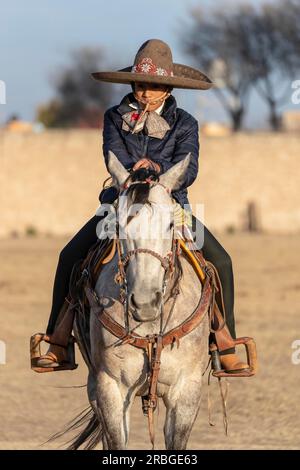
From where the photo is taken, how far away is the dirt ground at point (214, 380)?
10.6 m

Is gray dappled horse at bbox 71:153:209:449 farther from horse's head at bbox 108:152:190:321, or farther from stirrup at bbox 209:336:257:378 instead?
stirrup at bbox 209:336:257:378

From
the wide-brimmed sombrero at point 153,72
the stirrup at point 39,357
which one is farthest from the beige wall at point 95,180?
the wide-brimmed sombrero at point 153,72

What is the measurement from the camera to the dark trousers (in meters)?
7.62

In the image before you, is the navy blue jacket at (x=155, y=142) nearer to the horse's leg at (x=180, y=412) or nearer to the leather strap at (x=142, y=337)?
the leather strap at (x=142, y=337)

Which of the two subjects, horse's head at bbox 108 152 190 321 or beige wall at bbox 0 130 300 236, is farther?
beige wall at bbox 0 130 300 236

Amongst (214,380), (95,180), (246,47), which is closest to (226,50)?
(246,47)

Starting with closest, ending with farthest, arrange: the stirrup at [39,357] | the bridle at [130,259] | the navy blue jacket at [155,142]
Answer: the bridle at [130,259]
the navy blue jacket at [155,142]
the stirrup at [39,357]

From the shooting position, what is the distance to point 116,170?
6.59 metres

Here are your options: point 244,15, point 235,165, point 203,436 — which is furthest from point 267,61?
point 203,436

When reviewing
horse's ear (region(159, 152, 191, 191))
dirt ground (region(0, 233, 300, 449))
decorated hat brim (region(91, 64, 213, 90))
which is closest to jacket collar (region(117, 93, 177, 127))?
decorated hat brim (region(91, 64, 213, 90))

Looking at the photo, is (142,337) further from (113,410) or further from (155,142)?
(155,142)

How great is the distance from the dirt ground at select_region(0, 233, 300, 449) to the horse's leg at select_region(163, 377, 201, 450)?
4.28 feet

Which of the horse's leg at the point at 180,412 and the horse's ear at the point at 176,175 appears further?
the horse's leg at the point at 180,412

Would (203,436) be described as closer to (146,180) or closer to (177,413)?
(177,413)
